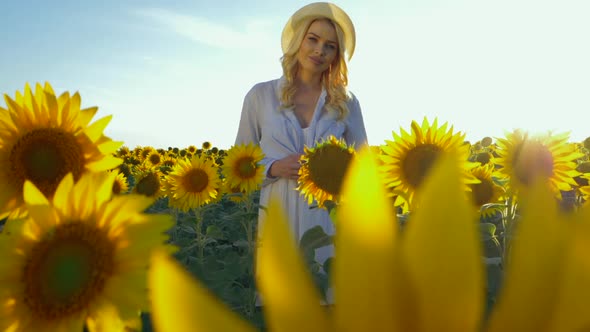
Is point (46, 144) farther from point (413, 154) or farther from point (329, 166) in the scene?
point (413, 154)

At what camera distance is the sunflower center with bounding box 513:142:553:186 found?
323 centimetres

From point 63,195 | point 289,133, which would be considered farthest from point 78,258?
point 289,133

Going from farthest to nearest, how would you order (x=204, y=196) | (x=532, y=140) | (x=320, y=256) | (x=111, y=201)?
(x=204, y=196), (x=320, y=256), (x=532, y=140), (x=111, y=201)

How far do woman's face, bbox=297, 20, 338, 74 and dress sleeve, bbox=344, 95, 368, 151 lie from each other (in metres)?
0.56

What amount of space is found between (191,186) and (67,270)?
12.8 feet

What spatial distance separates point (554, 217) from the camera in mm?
287

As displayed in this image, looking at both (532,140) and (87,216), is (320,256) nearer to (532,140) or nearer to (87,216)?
(532,140)

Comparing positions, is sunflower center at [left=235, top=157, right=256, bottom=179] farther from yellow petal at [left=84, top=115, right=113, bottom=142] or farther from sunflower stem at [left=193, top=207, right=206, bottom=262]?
yellow petal at [left=84, top=115, right=113, bottom=142]

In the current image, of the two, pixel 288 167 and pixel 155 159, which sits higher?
pixel 155 159

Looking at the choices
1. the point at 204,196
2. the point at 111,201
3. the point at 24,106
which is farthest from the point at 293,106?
the point at 111,201

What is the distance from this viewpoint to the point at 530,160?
3.38 meters

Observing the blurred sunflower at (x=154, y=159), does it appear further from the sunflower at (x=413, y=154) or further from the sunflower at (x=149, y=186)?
the sunflower at (x=413, y=154)

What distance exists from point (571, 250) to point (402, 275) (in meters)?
0.10

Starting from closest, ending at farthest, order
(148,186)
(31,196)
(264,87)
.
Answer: (31,196), (264,87), (148,186)
